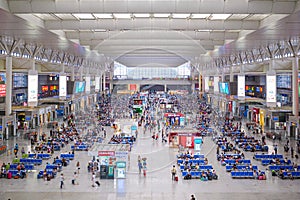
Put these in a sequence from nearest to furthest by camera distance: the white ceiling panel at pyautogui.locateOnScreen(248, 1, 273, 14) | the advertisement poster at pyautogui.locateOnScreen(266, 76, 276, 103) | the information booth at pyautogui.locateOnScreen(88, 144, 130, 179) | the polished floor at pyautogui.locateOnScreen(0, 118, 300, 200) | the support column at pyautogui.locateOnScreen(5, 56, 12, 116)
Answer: the polished floor at pyautogui.locateOnScreen(0, 118, 300, 200) < the white ceiling panel at pyautogui.locateOnScreen(248, 1, 273, 14) < the information booth at pyautogui.locateOnScreen(88, 144, 130, 179) < the advertisement poster at pyautogui.locateOnScreen(266, 76, 276, 103) < the support column at pyautogui.locateOnScreen(5, 56, 12, 116)

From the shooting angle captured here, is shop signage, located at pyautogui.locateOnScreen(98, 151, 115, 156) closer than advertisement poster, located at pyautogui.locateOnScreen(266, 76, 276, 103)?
Yes

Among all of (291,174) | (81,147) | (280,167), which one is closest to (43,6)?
(81,147)

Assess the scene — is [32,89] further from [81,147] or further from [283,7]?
[283,7]

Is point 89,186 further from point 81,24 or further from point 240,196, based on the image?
point 81,24

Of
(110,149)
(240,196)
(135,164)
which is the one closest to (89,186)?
(110,149)

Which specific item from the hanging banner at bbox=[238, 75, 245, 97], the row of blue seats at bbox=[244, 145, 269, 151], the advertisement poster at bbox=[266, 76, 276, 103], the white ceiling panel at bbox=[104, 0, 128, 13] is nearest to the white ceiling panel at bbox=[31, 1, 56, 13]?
the white ceiling panel at bbox=[104, 0, 128, 13]

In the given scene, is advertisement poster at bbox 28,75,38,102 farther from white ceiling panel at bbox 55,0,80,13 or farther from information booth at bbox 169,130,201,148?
Result: white ceiling panel at bbox 55,0,80,13

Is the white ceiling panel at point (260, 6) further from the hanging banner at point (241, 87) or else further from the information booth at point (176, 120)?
the information booth at point (176, 120)

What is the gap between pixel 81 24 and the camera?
25.9m

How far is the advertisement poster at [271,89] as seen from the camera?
1280 inches

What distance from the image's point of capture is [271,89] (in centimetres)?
3250

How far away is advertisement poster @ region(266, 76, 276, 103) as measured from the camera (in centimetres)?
3250

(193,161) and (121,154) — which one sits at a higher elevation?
A: (121,154)

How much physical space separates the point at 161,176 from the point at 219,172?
389 cm
